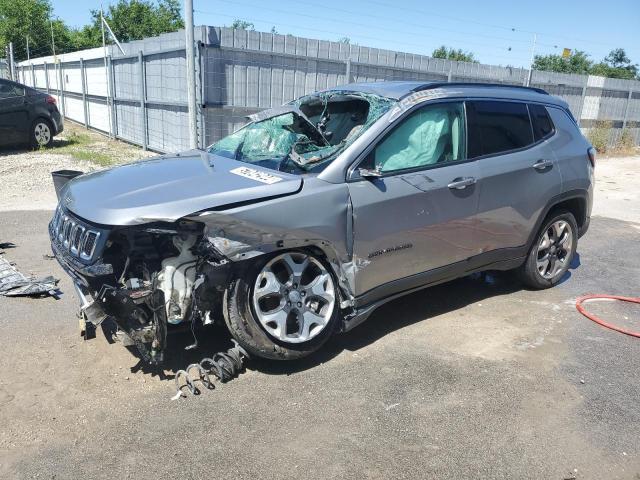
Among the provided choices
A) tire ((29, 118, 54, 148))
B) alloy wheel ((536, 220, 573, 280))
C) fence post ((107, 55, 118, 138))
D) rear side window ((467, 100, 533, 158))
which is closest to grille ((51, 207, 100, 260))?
rear side window ((467, 100, 533, 158))

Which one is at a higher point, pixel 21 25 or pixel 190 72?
pixel 21 25

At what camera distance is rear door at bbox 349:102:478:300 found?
3822 millimetres

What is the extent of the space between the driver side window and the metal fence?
6581 millimetres

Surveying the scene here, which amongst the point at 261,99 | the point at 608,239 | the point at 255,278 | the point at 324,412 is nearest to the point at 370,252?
the point at 255,278

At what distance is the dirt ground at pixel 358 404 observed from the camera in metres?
2.85

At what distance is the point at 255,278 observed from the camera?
347 centimetres

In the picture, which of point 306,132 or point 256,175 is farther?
point 306,132

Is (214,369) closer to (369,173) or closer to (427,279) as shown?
(369,173)

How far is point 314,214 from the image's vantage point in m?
3.56

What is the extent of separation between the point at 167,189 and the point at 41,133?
10926 millimetres

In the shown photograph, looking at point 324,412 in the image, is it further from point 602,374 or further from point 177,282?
point 602,374

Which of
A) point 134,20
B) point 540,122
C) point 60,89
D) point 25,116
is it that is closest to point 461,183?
point 540,122

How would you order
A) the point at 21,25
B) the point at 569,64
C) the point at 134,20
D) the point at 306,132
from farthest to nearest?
the point at 569,64 → the point at 134,20 → the point at 21,25 → the point at 306,132

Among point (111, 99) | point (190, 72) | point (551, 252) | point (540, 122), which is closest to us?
point (540, 122)
